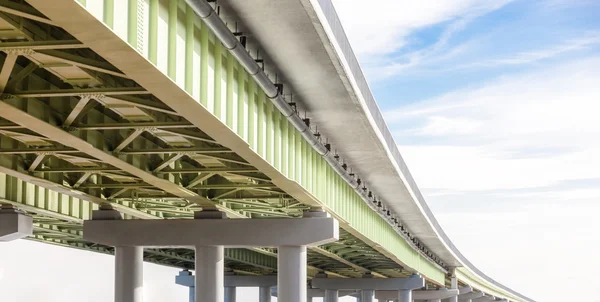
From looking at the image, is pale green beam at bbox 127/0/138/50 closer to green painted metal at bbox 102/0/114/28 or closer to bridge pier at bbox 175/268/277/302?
green painted metal at bbox 102/0/114/28

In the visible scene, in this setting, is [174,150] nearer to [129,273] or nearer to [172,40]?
[172,40]

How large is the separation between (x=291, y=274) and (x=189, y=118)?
17.3 m

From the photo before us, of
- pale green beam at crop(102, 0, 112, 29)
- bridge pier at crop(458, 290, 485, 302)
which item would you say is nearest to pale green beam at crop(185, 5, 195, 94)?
pale green beam at crop(102, 0, 112, 29)

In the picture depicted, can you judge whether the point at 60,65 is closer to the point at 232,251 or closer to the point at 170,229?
the point at 170,229

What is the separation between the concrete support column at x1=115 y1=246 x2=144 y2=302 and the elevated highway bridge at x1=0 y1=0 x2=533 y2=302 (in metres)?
0.12

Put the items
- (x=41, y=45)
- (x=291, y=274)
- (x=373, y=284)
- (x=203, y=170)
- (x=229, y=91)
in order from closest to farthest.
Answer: (x=41, y=45) → (x=229, y=91) → (x=203, y=170) → (x=291, y=274) → (x=373, y=284)

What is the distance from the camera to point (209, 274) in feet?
121

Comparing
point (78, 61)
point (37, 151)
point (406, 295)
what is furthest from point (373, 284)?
point (78, 61)

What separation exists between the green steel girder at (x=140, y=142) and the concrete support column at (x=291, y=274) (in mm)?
1538

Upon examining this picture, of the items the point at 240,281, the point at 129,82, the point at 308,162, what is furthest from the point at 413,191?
the point at 240,281

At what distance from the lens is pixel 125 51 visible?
14.8 metres

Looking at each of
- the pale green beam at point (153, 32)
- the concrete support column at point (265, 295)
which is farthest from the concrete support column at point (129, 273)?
the concrete support column at point (265, 295)

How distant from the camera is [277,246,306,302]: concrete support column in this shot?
35.7 meters

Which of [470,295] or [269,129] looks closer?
[269,129]
